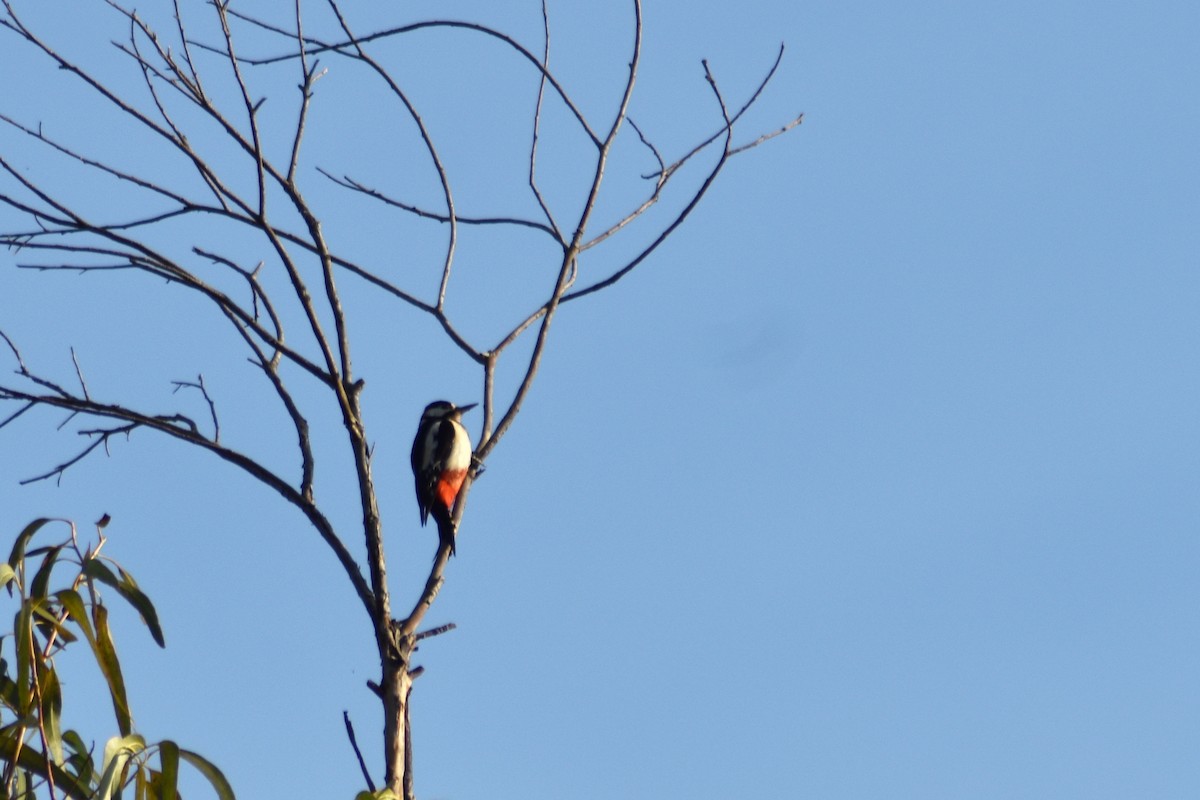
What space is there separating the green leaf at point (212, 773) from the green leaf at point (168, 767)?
0.08 feet

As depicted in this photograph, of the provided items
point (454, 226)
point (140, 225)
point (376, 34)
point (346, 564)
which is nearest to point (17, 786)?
point (346, 564)

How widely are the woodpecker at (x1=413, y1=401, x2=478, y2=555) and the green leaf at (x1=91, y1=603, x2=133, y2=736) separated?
362 centimetres

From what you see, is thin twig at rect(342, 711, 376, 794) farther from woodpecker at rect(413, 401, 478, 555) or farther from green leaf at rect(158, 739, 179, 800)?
woodpecker at rect(413, 401, 478, 555)

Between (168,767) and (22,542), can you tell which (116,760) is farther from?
(22,542)

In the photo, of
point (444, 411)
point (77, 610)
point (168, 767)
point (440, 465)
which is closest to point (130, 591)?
point (77, 610)

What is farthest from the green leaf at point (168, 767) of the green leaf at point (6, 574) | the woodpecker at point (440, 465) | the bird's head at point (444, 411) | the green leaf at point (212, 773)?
the bird's head at point (444, 411)

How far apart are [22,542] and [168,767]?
1.65 ft

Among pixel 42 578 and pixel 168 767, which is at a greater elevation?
pixel 42 578

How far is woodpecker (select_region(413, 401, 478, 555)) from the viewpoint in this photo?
21.2 ft

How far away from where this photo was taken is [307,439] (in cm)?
267

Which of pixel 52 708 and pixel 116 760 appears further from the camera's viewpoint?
pixel 52 708

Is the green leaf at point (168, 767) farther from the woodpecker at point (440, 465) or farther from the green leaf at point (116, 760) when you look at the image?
the woodpecker at point (440, 465)

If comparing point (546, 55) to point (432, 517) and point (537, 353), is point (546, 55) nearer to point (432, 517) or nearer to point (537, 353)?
point (537, 353)

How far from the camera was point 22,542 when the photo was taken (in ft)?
8.48
